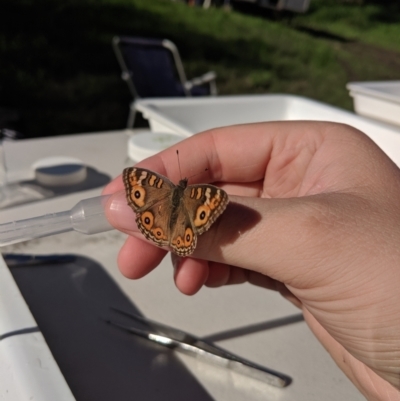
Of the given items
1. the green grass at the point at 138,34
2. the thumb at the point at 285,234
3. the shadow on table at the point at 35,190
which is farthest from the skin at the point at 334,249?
the green grass at the point at 138,34

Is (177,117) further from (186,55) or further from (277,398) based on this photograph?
(186,55)

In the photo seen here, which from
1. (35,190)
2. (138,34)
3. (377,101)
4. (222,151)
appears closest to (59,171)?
(35,190)

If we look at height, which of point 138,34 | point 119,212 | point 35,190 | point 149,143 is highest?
point 119,212

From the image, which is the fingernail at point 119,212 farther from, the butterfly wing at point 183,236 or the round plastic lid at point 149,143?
the round plastic lid at point 149,143

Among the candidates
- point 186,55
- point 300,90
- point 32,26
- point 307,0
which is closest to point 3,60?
point 32,26

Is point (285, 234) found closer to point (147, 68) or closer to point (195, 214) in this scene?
point (195, 214)

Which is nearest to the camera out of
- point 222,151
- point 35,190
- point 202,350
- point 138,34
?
point 202,350

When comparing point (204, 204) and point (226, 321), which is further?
point (226, 321)
